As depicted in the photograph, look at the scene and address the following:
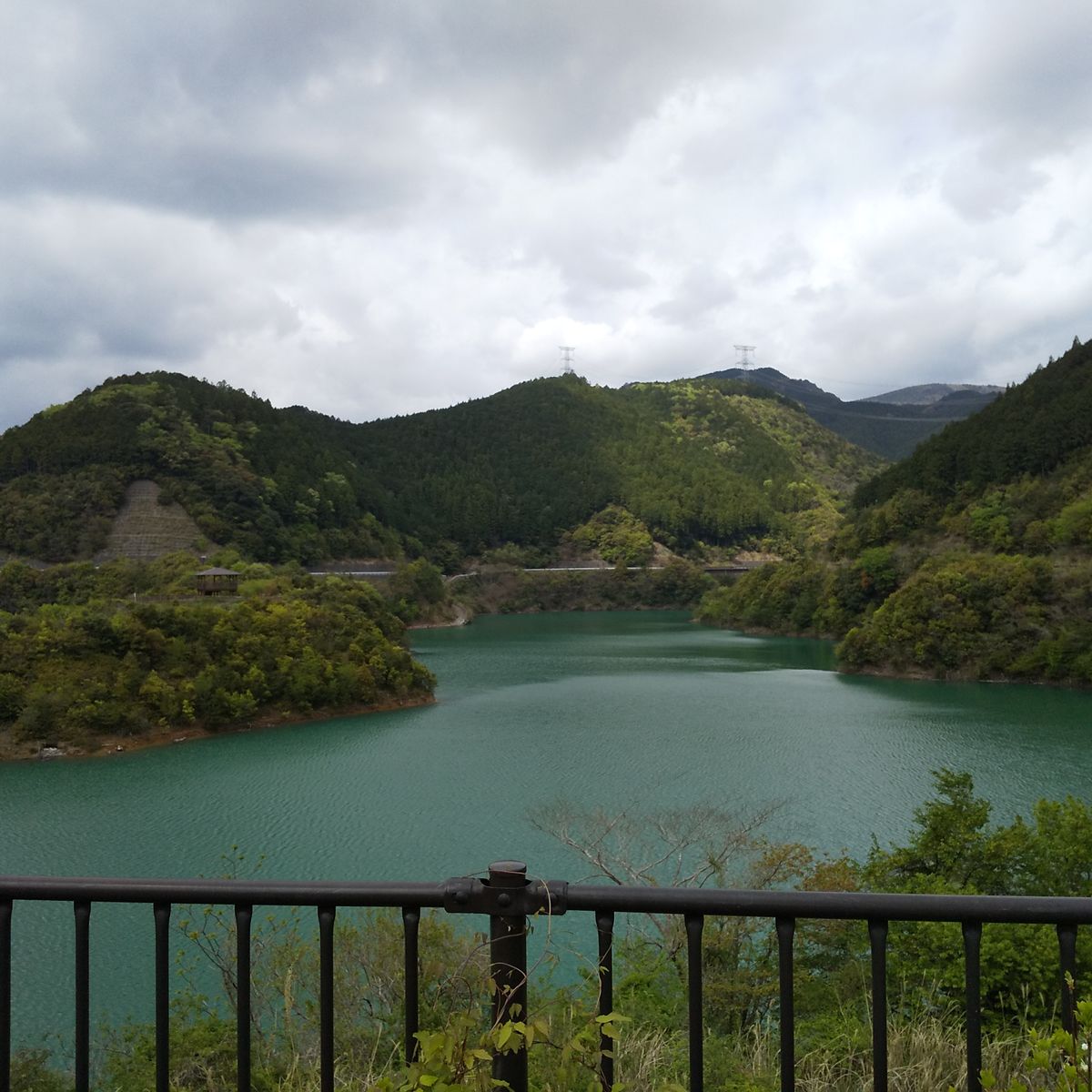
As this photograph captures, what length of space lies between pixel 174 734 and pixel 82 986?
22957 millimetres

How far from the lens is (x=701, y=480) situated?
93.9 meters

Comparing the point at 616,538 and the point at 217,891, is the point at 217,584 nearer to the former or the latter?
the point at 217,891

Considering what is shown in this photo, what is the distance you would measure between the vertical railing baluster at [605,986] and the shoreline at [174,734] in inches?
867

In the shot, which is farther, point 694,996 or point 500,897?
point 694,996

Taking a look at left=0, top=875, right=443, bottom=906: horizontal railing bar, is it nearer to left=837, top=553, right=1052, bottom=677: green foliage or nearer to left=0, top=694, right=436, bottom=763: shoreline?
left=0, top=694, right=436, bottom=763: shoreline

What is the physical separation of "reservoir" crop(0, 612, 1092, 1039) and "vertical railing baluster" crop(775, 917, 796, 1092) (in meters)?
9.02

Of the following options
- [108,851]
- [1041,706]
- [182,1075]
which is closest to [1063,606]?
[1041,706]

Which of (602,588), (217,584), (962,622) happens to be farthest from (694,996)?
(602,588)

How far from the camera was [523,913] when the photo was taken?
5.54 feet

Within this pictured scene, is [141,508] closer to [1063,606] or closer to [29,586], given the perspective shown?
[29,586]

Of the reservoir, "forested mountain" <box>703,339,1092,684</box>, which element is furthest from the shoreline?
"forested mountain" <box>703,339,1092,684</box>

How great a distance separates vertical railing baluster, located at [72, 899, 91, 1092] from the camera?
1.81 metres

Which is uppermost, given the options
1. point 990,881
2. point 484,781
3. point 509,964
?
point 509,964

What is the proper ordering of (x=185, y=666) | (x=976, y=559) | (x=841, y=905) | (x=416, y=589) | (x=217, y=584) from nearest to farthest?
(x=841, y=905), (x=185, y=666), (x=217, y=584), (x=976, y=559), (x=416, y=589)
